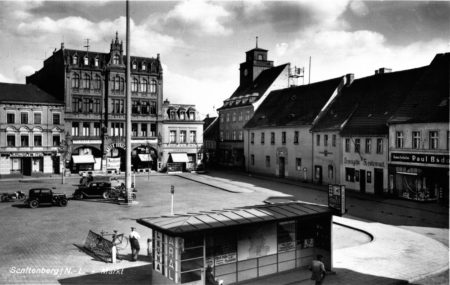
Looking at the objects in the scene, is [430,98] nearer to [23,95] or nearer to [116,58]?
[116,58]

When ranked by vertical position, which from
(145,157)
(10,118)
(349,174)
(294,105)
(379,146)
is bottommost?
(349,174)

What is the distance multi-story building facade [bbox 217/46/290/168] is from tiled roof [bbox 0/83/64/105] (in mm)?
27449

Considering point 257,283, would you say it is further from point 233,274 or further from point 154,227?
point 154,227

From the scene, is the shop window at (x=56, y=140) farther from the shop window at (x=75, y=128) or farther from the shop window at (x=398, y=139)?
the shop window at (x=398, y=139)

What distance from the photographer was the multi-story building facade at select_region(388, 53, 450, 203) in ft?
102

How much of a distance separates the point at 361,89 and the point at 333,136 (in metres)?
6.27

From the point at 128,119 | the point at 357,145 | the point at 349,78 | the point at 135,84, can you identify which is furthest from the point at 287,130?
the point at 128,119

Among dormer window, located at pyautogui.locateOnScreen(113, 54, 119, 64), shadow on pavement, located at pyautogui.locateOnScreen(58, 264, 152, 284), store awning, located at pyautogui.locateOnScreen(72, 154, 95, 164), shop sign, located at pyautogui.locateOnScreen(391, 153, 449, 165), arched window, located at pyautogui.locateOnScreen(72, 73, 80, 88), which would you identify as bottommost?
shadow on pavement, located at pyautogui.locateOnScreen(58, 264, 152, 284)

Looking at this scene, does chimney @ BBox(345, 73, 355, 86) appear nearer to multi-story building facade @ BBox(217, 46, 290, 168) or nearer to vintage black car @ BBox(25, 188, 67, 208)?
multi-story building facade @ BBox(217, 46, 290, 168)

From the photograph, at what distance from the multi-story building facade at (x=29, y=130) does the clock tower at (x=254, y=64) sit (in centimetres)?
3188

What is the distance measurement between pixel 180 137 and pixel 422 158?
3860cm

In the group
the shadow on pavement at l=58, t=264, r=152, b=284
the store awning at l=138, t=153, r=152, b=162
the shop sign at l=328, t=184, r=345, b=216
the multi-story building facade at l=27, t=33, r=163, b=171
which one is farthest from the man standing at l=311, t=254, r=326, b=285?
the store awning at l=138, t=153, r=152, b=162

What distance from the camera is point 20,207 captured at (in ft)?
98.6

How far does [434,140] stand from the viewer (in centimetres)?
3144
